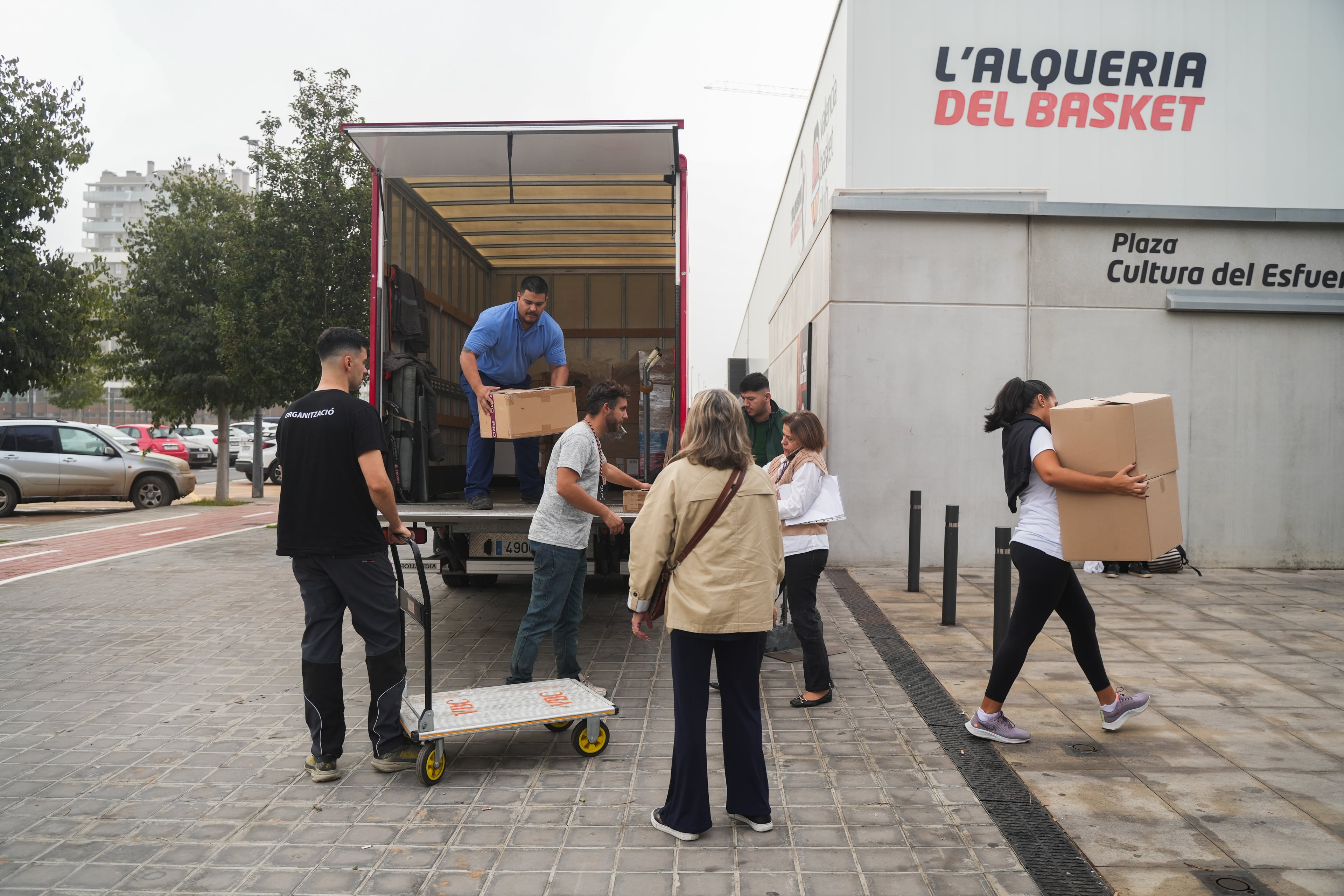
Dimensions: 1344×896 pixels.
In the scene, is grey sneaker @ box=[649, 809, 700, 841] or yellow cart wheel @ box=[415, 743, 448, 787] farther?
yellow cart wheel @ box=[415, 743, 448, 787]

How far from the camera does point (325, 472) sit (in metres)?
4.11

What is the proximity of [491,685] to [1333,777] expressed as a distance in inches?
167

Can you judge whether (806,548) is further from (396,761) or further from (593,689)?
(396,761)

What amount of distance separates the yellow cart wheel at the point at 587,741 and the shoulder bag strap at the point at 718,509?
4.61 ft

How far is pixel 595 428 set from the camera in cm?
505

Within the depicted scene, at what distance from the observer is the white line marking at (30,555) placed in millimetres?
11023

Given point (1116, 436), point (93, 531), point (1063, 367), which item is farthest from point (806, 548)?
point (93, 531)

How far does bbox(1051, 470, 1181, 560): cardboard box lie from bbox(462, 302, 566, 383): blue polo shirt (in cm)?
369

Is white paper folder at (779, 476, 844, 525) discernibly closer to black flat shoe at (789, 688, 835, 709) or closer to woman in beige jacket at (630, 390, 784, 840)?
black flat shoe at (789, 688, 835, 709)

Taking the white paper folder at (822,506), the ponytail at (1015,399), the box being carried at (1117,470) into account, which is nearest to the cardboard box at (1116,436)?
the box being carried at (1117,470)

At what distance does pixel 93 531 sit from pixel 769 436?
11745 mm

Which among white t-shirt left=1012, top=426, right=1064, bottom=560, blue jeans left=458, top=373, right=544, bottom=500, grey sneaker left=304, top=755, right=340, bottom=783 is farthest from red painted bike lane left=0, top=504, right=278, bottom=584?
white t-shirt left=1012, top=426, right=1064, bottom=560

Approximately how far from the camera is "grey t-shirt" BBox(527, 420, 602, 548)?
16.1ft

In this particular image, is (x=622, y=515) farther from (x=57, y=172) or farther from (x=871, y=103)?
(x=57, y=172)
